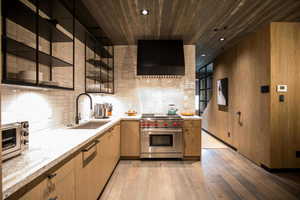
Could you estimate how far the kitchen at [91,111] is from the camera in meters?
1.17

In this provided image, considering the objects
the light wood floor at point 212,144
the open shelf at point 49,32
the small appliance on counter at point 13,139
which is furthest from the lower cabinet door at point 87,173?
the light wood floor at point 212,144

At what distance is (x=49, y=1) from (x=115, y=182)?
2476 mm

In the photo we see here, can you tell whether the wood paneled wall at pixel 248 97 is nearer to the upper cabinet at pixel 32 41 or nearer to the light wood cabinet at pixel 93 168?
the light wood cabinet at pixel 93 168

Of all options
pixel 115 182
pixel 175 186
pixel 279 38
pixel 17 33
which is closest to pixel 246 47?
pixel 279 38

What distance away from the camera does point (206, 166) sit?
122 inches

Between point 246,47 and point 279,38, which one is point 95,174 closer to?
point 279,38

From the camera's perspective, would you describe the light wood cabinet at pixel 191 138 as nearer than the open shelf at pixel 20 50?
No

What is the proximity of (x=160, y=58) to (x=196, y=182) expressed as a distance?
2486mm

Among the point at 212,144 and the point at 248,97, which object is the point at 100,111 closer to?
the point at 248,97

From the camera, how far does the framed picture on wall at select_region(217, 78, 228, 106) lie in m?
4.44

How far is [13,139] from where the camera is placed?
104 centimetres

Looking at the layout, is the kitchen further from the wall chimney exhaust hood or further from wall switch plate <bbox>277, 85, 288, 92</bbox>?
wall switch plate <bbox>277, 85, 288, 92</bbox>

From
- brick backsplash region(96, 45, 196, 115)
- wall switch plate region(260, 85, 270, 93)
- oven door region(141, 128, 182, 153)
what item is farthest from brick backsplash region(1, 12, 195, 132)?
wall switch plate region(260, 85, 270, 93)

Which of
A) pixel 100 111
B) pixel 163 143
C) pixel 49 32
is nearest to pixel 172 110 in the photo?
pixel 163 143
